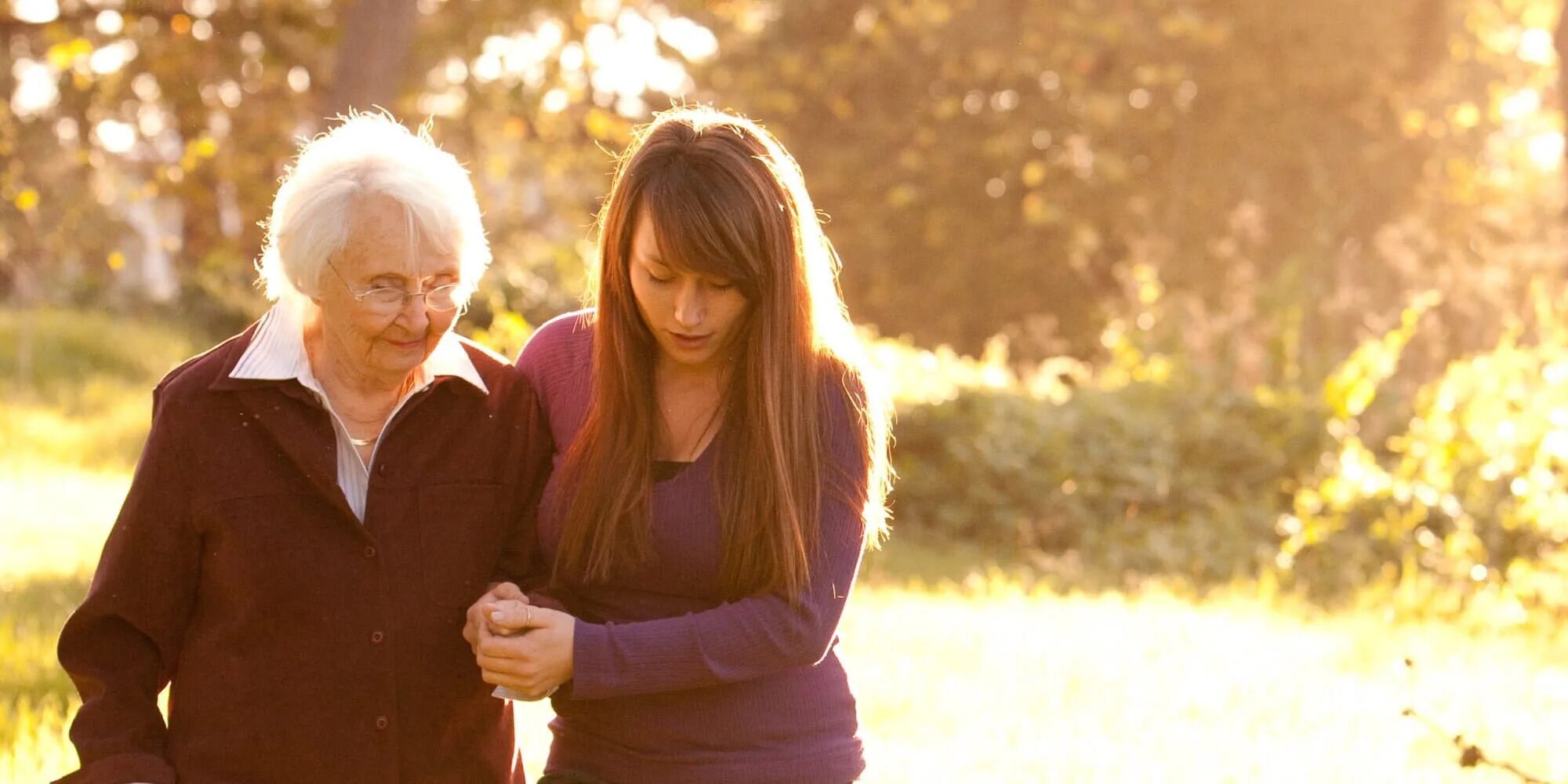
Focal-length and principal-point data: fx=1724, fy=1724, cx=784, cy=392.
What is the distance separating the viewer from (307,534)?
307 centimetres

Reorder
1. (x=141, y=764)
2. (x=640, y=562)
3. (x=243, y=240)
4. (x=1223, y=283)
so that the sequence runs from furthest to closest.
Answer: (x=1223, y=283) → (x=243, y=240) → (x=640, y=562) → (x=141, y=764)

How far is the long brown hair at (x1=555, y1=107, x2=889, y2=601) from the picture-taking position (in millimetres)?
3111

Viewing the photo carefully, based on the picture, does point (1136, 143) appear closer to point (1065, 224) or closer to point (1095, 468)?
point (1065, 224)

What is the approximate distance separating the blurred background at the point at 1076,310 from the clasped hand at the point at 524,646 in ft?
5.35

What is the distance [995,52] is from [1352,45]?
4656 mm

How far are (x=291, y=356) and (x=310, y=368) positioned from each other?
0.14 ft

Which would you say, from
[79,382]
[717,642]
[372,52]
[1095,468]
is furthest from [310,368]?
[79,382]

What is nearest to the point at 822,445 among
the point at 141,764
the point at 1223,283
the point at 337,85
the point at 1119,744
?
the point at 141,764

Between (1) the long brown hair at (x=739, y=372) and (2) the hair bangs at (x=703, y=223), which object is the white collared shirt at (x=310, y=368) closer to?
(1) the long brown hair at (x=739, y=372)

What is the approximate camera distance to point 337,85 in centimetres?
1138

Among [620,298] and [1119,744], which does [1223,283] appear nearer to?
[1119,744]

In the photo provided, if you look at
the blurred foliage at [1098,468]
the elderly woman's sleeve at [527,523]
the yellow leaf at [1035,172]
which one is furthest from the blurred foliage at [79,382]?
the yellow leaf at [1035,172]

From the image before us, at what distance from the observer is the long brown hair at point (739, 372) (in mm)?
3111

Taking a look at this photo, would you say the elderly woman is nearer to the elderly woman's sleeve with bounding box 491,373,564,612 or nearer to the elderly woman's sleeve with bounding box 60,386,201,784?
the elderly woman's sleeve with bounding box 60,386,201,784
